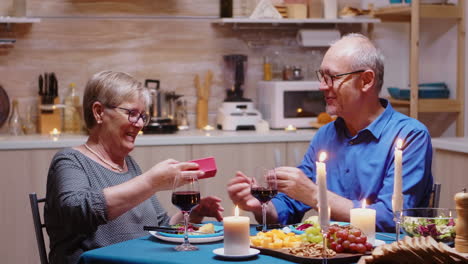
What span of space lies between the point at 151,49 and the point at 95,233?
2631mm

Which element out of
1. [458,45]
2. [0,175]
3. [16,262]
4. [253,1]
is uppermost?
[253,1]

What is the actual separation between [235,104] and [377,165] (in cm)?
220

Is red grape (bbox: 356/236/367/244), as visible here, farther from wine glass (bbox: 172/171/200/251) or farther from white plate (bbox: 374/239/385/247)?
wine glass (bbox: 172/171/200/251)

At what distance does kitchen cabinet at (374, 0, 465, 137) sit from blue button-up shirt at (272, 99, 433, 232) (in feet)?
5.64

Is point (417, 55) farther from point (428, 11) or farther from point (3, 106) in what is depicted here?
point (3, 106)

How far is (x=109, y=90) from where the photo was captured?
8.69ft

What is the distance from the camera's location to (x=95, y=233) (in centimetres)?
245

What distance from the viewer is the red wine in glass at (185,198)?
6.64ft

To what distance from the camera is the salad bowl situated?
1.83 meters

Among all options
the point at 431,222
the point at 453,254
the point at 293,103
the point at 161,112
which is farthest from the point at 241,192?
the point at 293,103

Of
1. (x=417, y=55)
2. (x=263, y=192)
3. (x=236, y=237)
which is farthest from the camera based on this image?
(x=417, y=55)

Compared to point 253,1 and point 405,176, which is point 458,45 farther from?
point 405,176

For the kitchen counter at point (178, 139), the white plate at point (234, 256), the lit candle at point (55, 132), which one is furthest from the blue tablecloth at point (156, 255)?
the lit candle at point (55, 132)

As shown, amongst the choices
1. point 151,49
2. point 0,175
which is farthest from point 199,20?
point 0,175
